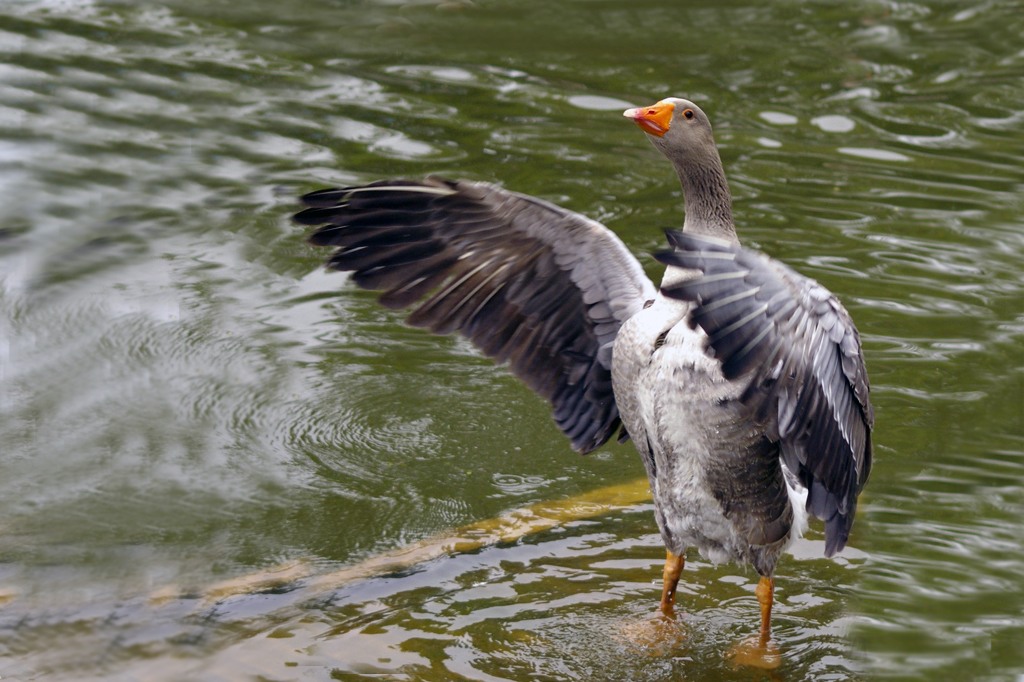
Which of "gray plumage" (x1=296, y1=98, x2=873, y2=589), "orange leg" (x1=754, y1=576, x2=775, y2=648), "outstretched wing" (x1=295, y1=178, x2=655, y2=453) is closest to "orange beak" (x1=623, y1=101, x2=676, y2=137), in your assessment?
"gray plumage" (x1=296, y1=98, x2=873, y2=589)

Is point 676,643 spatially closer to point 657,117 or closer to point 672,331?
point 672,331

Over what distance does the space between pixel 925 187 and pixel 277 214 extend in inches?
175

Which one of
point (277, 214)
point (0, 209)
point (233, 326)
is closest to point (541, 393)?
point (233, 326)

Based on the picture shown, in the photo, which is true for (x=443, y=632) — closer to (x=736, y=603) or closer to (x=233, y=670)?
(x=233, y=670)

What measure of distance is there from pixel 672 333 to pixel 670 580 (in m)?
1.01

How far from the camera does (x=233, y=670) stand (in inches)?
195

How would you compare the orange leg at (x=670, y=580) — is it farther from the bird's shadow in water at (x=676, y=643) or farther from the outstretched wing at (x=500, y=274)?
the outstretched wing at (x=500, y=274)

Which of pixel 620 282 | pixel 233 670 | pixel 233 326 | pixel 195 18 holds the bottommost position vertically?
pixel 233 670

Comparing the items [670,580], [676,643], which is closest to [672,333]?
[670,580]

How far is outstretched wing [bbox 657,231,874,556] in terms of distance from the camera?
13.8 feet

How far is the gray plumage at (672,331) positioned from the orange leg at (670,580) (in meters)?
Answer: 0.08

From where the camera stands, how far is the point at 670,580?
18.0 ft

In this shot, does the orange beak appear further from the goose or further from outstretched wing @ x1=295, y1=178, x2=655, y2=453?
outstretched wing @ x1=295, y1=178, x2=655, y2=453

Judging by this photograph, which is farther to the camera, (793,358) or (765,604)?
(765,604)
